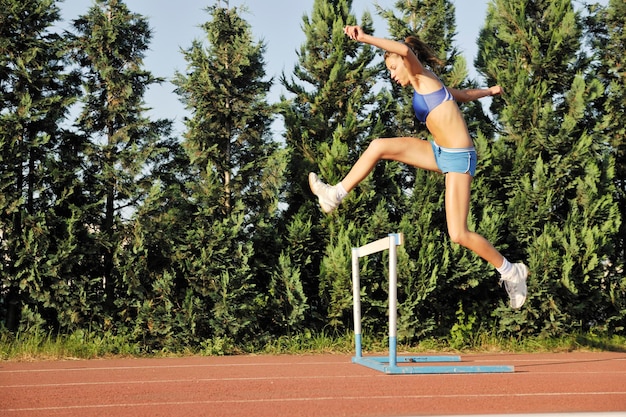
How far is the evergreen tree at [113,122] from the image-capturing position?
959cm

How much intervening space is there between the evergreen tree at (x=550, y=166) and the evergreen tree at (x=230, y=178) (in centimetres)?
346

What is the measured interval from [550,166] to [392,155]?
18.3 feet

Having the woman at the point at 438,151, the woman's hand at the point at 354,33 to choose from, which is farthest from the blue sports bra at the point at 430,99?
the woman's hand at the point at 354,33

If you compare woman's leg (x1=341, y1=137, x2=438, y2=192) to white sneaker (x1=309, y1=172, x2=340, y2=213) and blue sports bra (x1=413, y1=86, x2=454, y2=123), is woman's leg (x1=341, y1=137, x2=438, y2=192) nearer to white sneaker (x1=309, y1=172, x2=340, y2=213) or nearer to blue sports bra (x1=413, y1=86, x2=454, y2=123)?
white sneaker (x1=309, y1=172, x2=340, y2=213)

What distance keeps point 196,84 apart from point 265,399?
18.5ft

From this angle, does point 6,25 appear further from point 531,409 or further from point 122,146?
point 531,409

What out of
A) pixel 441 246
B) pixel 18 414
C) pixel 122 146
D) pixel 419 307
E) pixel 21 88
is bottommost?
pixel 18 414

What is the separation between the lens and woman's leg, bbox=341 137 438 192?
18.3 ft

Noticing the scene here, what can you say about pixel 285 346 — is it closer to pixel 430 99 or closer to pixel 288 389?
pixel 288 389

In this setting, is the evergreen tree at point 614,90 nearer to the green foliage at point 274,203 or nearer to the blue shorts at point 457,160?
the green foliage at point 274,203

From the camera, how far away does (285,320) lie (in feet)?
31.5

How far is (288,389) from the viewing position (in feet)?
19.1

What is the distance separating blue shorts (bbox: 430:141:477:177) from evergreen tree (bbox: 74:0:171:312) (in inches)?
202

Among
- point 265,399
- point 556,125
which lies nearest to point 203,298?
point 265,399
